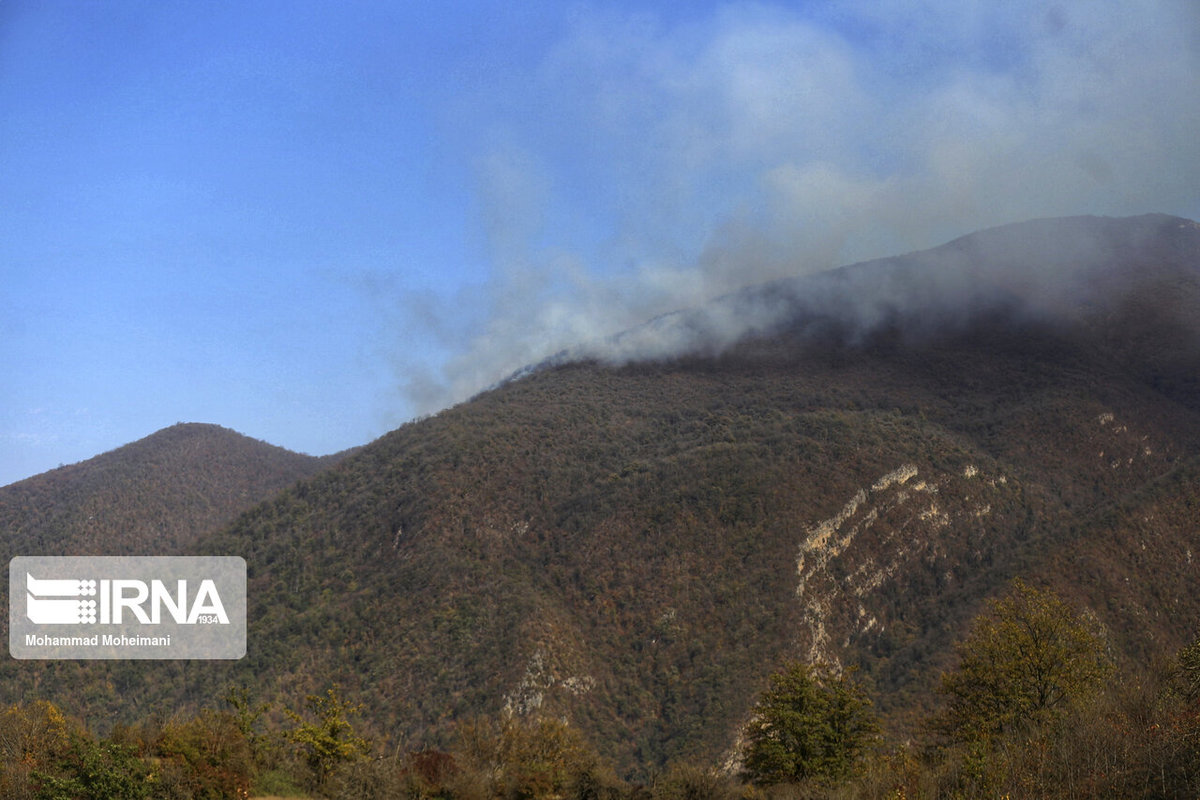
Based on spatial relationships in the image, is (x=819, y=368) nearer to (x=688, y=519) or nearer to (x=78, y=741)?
(x=688, y=519)

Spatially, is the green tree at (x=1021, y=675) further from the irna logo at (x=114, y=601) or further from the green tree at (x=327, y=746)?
the irna logo at (x=114, y=601)

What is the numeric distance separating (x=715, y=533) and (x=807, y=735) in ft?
124

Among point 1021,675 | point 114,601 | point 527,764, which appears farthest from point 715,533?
point 114,601

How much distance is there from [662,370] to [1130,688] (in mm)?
85430

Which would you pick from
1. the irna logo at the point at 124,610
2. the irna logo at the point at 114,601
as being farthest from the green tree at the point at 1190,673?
the irna logo at the point at 124,610

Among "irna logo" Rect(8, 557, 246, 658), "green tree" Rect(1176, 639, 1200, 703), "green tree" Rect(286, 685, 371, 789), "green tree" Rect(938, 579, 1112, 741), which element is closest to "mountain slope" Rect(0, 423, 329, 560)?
"irna logo" Rect(8, 557, 246, 658)

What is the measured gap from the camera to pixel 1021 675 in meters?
33.8

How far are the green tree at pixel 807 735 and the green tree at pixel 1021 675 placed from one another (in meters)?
3.69

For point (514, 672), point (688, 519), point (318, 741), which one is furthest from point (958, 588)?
point (318, 741)

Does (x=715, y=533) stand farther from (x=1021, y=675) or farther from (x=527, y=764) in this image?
(x=527, y=764)

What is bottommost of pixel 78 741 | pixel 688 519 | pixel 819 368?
pixel 78 741

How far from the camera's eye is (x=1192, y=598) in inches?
2365

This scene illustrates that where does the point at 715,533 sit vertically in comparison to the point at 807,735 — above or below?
above

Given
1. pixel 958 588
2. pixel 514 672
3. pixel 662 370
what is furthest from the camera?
pixel 662 370
